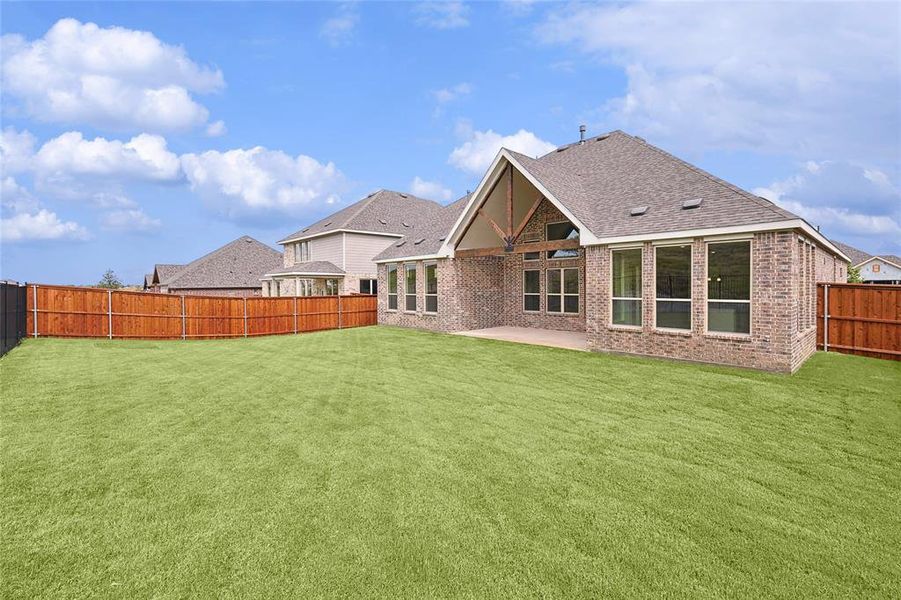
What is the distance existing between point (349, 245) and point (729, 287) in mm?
23650

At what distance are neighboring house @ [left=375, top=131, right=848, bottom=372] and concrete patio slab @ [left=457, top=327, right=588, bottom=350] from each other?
0.47 meters

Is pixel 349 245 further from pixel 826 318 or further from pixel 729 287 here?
pixel 826 318

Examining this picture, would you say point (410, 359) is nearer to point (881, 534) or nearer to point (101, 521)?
point (101, 521)

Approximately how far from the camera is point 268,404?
7.60m

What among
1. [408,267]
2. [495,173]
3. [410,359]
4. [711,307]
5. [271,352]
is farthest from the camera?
[408,267]

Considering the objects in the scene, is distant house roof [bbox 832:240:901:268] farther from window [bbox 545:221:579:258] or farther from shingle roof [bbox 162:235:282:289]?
shingle roof [bbox 162:235:282:289]

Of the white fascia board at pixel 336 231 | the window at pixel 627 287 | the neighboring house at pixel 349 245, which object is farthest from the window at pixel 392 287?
the window at pixel 627 287

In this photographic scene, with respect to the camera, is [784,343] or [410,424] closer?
[410,424]

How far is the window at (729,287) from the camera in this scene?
10.3 m

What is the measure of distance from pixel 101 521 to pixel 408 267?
17080mm

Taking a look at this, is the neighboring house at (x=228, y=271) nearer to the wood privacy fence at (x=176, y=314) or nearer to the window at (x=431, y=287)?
the wood privacy fence at (x=176, y=314)

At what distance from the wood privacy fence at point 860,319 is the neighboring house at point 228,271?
133ft

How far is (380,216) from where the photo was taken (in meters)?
31.9

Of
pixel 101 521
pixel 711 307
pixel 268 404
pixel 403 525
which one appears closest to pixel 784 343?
pixel 711 307
